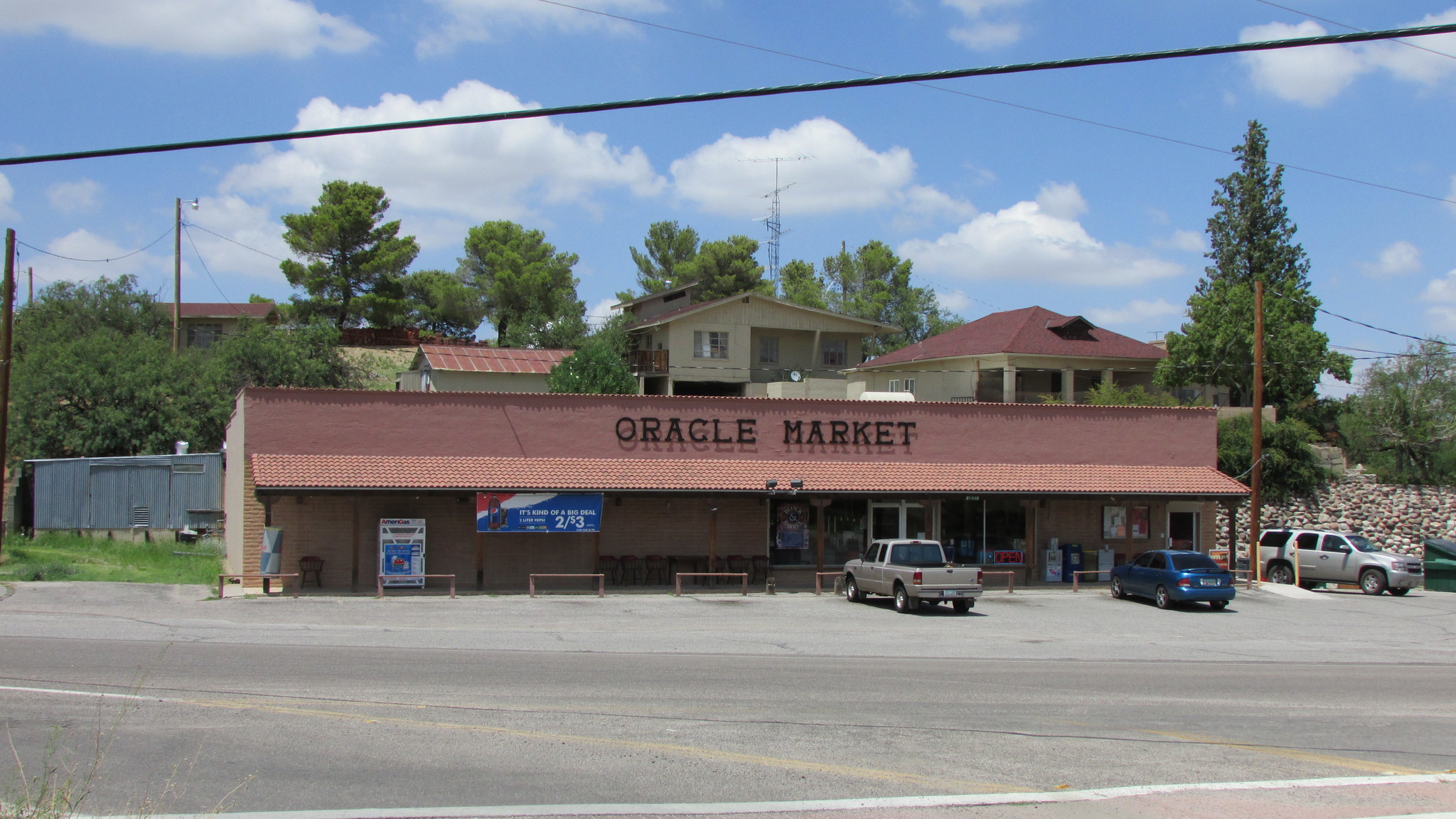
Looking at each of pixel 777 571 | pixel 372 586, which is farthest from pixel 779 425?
pixel 372 586

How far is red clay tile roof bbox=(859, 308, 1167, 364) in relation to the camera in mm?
50344

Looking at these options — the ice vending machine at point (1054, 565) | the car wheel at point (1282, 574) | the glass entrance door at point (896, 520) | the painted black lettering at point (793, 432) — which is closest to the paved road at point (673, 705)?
the glass entrance door at point (896, 520)

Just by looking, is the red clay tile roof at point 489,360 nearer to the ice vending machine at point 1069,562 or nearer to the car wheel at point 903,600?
the ice vending machine at point 1069,562

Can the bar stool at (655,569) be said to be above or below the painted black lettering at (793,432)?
below

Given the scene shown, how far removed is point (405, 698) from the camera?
1148 centimetres

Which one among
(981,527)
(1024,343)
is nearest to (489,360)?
(1024,343)

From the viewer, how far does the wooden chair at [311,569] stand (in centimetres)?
2512

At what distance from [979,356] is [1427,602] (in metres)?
24.5

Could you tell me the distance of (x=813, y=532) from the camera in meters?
29.2

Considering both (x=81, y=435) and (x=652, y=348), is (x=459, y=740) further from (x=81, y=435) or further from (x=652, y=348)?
(x=652, y=348)

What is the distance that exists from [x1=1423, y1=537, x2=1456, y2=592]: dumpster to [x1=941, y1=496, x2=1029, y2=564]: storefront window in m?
12.7

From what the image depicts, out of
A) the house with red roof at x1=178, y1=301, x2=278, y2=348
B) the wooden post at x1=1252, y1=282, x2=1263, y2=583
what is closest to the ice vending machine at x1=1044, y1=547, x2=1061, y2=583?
the wooden post at x1=1252, y1=282, x2=1263, y2=583

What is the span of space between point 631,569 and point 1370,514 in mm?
30976

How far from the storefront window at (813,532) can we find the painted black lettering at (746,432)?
180cm
